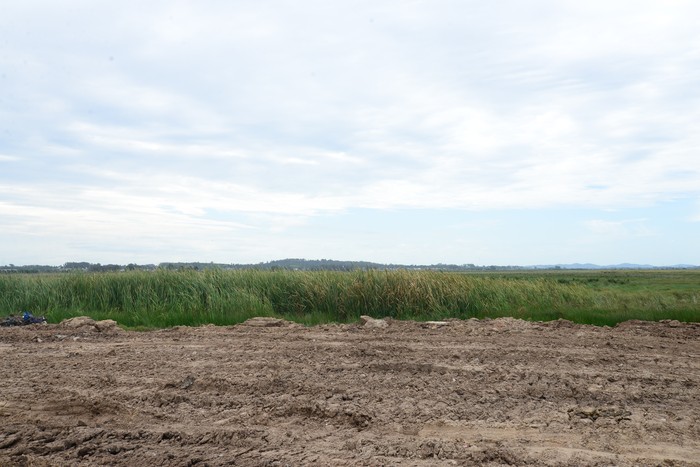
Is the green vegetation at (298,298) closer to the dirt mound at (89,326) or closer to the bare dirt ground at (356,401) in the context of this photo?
the dirt mound at (89,326)

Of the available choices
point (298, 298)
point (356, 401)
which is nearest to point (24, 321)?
point (298, 298)

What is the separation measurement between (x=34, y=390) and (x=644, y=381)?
6.56 metres

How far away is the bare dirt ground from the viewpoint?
4.66 m

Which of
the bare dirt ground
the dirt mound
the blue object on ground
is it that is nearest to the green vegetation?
the blue object on ground

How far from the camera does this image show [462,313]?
1488cm

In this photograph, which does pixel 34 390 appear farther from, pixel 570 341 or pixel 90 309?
pixel 90 309

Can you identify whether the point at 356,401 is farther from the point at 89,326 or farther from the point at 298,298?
the point at 298,298

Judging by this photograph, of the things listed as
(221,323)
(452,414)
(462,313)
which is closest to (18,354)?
(221,323)

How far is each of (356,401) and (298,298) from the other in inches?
406

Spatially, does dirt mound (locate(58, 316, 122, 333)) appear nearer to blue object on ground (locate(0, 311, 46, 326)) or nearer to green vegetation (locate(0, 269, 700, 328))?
green vegetation (locate(0, 269, 700, 328))

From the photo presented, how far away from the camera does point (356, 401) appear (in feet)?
19.4

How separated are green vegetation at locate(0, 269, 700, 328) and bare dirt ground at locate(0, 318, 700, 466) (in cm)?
449

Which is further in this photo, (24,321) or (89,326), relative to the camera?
(24,321)

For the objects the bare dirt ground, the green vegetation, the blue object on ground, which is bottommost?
the bare dirt ground
